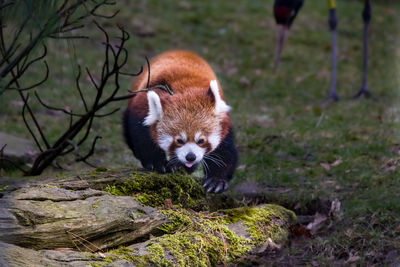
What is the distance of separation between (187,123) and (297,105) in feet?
17.4

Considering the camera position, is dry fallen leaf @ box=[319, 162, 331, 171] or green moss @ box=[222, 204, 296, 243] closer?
green moss @ box=[222, 204, 296, 243]

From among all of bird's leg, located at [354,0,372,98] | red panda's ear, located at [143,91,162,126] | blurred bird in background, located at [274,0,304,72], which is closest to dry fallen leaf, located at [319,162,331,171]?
red panda's ear, located at [143,91,162,126]

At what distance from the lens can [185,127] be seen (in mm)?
4074

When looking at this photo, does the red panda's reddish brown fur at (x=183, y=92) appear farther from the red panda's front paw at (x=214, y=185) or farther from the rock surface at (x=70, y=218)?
the rock surface at (x=70, y=218)

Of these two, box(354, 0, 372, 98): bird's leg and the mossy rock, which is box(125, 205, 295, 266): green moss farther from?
box(354, 0, 372, 98): bird's leg

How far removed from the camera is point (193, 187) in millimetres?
4238

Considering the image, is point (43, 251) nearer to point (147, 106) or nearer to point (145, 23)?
point (147, 106)

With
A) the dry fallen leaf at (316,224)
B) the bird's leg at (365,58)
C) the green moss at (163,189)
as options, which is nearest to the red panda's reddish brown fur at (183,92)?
the green moss at (163,189)

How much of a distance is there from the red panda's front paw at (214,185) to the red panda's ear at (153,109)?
702 millimetres

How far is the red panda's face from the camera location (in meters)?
4.06

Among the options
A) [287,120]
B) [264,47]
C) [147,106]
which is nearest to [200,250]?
[147,106]

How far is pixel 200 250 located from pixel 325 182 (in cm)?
232

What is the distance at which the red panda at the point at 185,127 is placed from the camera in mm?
4082

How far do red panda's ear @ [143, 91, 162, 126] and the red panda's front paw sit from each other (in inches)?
27.7
